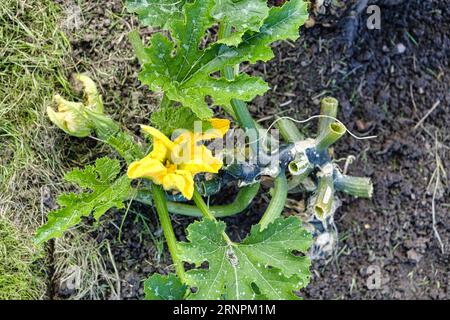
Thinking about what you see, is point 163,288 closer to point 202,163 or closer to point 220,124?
point 202,163

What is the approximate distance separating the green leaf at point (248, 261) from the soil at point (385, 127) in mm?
636

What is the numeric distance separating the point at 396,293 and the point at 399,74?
3.33 ft

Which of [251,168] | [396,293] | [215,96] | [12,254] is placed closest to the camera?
[215,96]

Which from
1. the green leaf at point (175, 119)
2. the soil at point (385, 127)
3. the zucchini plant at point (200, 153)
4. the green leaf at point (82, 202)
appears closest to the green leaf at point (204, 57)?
the zucchini plant at point (200, 153)

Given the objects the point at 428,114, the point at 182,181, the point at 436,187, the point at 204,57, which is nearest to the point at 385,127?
the point at 428,114

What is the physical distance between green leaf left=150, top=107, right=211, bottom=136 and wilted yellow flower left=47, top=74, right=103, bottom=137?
342 millimetres

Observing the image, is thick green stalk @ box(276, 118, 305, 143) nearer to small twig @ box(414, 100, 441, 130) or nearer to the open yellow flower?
the open yellow flower

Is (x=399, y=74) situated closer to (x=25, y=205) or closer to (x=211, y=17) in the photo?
(x=211, y=17)

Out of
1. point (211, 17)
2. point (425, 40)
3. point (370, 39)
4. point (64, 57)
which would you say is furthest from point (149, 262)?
point (425, 40)

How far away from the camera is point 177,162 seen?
242 cm

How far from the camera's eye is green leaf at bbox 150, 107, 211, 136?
2.50 meters

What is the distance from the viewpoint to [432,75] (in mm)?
3240

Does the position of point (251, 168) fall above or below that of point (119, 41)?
below

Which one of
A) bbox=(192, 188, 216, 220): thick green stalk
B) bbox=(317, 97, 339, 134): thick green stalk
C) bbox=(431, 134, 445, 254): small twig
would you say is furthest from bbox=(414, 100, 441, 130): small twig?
bbox=(192, 188, 216, 220): thick green stalk
